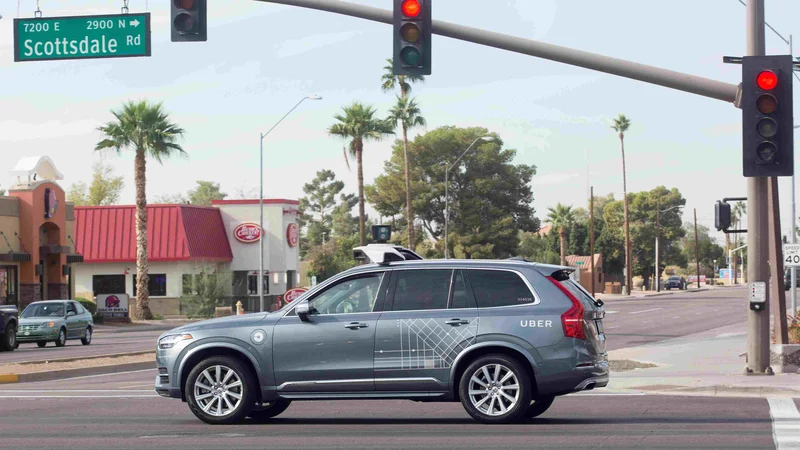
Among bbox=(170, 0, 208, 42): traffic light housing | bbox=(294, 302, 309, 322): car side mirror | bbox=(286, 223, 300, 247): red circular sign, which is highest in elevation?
bbox=(170, 0, 208, 42): traffic light housing

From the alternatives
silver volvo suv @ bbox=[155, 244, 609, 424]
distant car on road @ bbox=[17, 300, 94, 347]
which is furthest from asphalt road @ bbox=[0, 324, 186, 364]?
silver volvo suv @ bbox=[155, 244, 609, 424]

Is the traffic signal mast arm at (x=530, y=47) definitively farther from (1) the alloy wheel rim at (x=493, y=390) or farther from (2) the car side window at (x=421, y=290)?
(1) the alloy wheel rim at (x=493, y=390)

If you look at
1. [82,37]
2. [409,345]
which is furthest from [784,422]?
[82,37]

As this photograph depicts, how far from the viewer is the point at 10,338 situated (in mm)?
33562

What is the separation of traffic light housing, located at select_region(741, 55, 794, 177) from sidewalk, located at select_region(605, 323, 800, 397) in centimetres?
324

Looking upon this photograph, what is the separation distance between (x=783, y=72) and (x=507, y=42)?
4.19 m

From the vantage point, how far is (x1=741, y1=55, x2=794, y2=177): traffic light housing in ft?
55.3

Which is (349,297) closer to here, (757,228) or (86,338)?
(757,228)

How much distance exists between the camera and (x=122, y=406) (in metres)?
16.0

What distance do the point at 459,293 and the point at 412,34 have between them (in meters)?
5.12

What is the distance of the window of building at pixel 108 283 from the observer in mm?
68250

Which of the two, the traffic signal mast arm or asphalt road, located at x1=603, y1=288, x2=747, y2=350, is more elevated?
the traffic signal mast arm

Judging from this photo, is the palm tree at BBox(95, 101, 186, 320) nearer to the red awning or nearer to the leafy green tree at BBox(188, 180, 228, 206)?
the red awning

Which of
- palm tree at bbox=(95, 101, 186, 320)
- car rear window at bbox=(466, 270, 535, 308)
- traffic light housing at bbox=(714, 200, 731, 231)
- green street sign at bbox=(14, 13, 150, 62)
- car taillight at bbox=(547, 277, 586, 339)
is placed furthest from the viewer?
palm tree at bbox=(95, 101, 186, 320)
